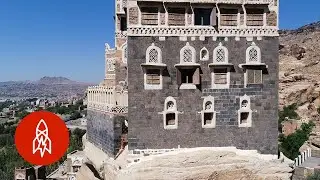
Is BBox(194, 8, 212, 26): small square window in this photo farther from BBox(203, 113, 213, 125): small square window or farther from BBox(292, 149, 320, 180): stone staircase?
BBox(292, 149, 320, 180): stone staircase

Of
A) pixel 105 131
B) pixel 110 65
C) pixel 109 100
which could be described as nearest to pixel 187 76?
pixel 109 100

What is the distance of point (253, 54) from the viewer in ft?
54.3

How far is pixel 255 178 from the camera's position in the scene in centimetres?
1620

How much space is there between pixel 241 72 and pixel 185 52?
7.44 ft

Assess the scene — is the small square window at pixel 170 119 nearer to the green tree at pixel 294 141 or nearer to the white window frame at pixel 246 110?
the white window frame at pixel 246 110

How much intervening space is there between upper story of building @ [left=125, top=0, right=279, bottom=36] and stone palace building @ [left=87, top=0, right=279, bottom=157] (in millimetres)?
35

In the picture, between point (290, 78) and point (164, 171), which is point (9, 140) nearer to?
point (290, 78)

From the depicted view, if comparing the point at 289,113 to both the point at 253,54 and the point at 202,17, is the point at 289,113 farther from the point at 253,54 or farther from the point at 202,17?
the point at 202,17

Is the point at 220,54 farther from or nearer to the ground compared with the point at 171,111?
farther from the ground

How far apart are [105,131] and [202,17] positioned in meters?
5.87

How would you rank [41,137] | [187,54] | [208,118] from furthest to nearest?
[208,118]
[187,54]
[41,137]

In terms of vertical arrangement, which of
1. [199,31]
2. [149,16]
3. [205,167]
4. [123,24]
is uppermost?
[123,24]

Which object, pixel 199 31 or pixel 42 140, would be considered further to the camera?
pixel 199 31

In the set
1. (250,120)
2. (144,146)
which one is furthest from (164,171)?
(250,120)
